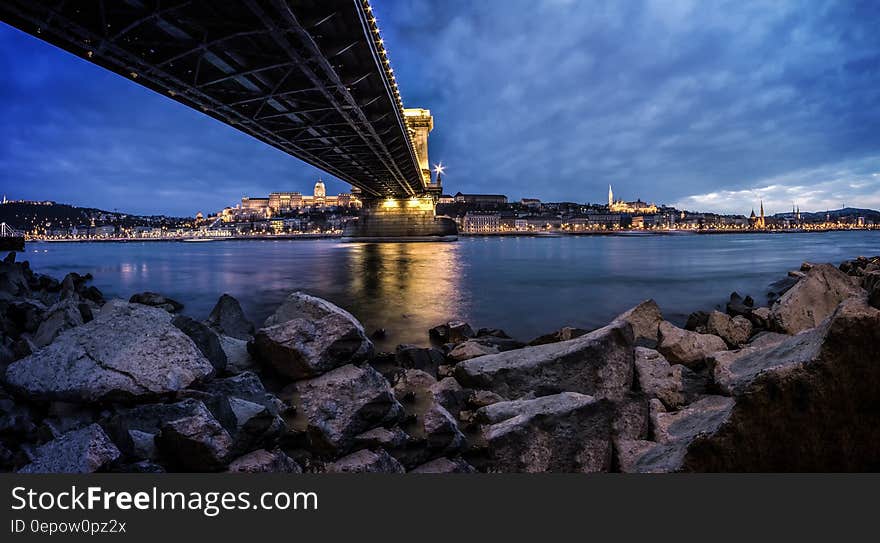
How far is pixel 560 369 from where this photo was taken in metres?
4.58

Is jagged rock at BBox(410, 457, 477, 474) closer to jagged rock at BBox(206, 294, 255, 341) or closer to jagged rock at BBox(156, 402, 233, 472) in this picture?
jagged rock at BBox(156, 402, 233, 472)

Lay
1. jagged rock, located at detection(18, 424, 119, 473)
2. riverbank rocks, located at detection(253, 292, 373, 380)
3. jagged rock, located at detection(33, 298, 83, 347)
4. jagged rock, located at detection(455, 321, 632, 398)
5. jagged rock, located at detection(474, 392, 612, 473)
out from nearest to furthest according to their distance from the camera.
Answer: jagged rock, located at detection(18, 424, 119, 473)
jagged rock, located at detection(474, 392, 612, 473)
riverbank rocks, located at detection(253, 292, 373, 380)
jagged rock, located at detection(455, 321, 632, 398)
jagged rock, located at detection(33, 298, 83, 347)

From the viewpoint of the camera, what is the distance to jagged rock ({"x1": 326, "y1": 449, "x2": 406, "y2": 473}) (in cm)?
286

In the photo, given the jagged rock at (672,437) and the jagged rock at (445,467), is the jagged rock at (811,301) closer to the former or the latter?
the jagged rock at (672,437)

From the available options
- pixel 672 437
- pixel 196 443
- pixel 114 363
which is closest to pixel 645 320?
pixel 672 437

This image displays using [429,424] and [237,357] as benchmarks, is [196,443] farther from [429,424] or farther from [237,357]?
[237,357]

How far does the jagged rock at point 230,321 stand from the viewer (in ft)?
→ 23.1

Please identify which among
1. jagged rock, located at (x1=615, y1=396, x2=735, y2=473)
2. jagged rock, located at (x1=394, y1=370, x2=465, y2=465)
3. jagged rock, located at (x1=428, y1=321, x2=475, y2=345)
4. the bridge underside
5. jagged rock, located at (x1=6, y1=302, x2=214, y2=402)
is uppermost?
the bridge underside

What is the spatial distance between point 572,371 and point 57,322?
6.49m

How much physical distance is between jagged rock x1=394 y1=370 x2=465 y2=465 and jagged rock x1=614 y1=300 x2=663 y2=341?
15.8ft

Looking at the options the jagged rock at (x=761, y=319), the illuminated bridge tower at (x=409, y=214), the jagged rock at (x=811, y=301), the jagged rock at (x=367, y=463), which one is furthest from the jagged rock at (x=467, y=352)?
the illuminated bridge tower at (x=409, y=214)

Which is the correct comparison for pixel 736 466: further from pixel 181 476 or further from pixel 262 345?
pixel 262 345

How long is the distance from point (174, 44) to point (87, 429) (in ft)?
54.1

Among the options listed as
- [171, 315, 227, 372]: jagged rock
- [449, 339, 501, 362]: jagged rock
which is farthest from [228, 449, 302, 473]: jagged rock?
[449, 339, 501, 362]: jagged rock
